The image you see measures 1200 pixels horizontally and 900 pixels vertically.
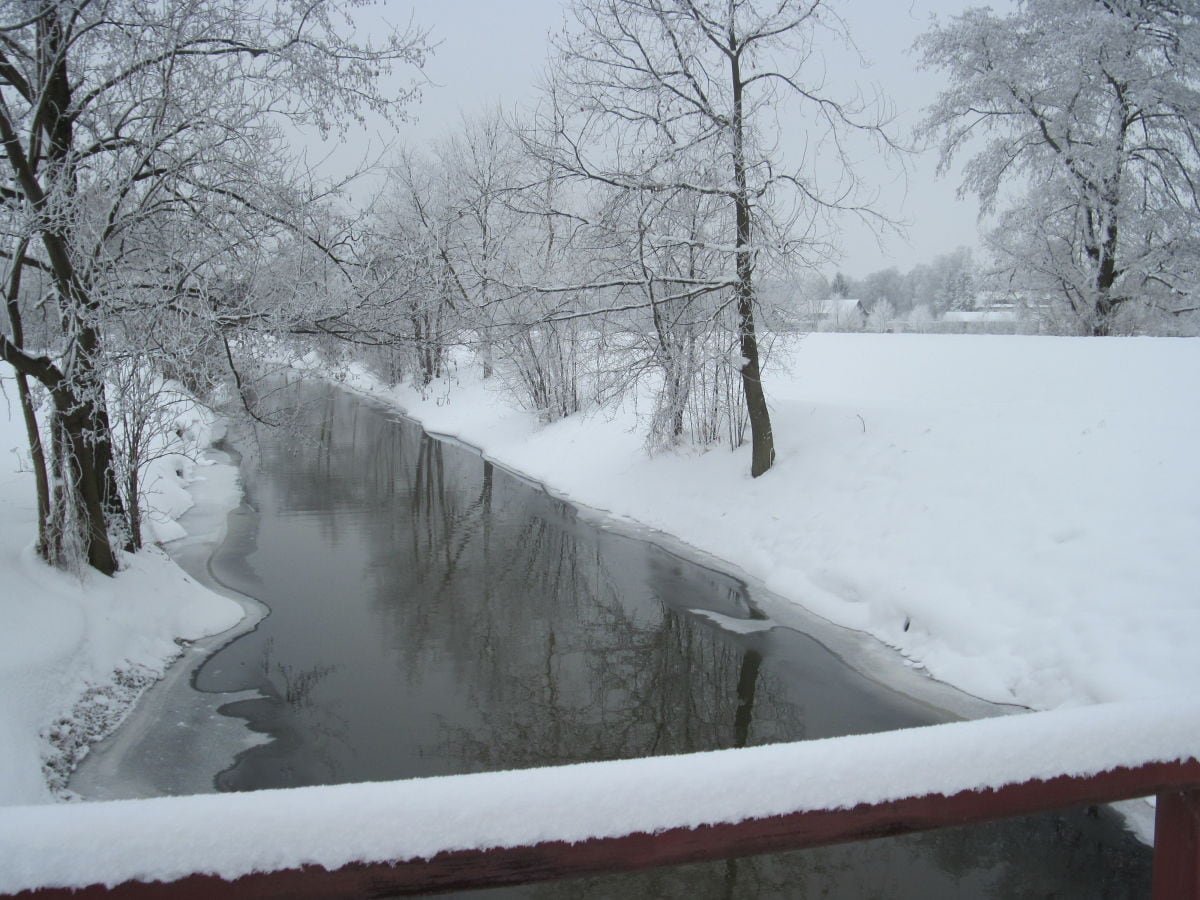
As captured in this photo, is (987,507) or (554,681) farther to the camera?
(987,507)

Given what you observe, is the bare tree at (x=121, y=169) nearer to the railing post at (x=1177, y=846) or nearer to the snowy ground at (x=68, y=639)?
the snowy ground at (x=68, y=639)

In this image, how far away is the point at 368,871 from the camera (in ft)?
3.73

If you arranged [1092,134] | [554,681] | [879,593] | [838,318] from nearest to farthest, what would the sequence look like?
1. [554,681]
2. [879,593]
3. [1092,134]
4. [838,318]

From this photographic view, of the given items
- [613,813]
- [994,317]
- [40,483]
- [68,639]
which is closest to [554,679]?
[68,639]

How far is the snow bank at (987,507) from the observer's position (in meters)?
7.28

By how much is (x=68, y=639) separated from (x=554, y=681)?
448cm

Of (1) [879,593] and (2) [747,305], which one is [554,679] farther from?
(2) [747,305]

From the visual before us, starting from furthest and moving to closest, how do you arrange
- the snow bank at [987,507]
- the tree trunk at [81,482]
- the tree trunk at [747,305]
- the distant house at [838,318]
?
the distant house at [838,318], the tree trunk at [747,305], the tree trunk at [81,482], the snow bank at [987,507]

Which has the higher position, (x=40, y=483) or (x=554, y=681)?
(x=40, y=483)

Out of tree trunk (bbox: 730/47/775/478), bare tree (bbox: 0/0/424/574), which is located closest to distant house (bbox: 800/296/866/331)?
tree trunk (bbox: 730/47/775/478)

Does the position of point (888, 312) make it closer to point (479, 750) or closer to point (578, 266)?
point (578, 266)

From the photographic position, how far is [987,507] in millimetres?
9703

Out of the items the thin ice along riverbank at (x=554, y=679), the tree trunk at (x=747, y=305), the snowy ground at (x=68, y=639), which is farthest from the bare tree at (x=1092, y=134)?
the snowy ground at (x=68, y=639)

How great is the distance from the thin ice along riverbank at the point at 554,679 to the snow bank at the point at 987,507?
1066 mm
